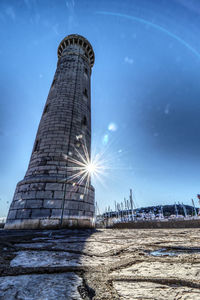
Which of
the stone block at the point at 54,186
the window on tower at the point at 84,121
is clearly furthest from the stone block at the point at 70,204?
the window on tower at the point at 84,121

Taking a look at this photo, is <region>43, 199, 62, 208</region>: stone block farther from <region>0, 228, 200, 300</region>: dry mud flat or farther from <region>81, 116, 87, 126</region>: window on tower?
<region>81, 116, 87, 126</region>: window on tower

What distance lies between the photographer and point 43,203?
19.3 feet

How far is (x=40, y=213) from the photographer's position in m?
5.71

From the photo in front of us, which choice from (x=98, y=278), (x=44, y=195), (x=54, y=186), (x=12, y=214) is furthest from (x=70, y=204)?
(x=98, y=278)

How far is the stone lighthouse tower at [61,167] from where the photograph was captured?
19.1ft

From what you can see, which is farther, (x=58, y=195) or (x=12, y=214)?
(x=58, y=195)

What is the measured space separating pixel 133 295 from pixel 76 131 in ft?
25.7

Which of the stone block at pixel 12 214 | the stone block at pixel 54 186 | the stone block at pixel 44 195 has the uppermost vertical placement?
the stone block at pixel 54 186

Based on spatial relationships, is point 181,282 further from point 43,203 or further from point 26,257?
point 43,203

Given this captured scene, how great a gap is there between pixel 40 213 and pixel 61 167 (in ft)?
6.82

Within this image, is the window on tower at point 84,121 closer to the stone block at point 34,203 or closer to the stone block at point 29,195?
the stone block at point 29,195

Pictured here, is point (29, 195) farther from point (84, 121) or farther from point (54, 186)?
point (84, 121)

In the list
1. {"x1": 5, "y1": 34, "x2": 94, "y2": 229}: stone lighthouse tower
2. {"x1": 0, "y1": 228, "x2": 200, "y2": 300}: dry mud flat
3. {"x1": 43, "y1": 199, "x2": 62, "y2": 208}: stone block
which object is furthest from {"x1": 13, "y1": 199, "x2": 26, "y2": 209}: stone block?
{"x1": 0, "y1": 228, "x2": 200, "y2": 300}: dry mud flat

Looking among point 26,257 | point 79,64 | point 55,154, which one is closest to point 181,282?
point 26,257
